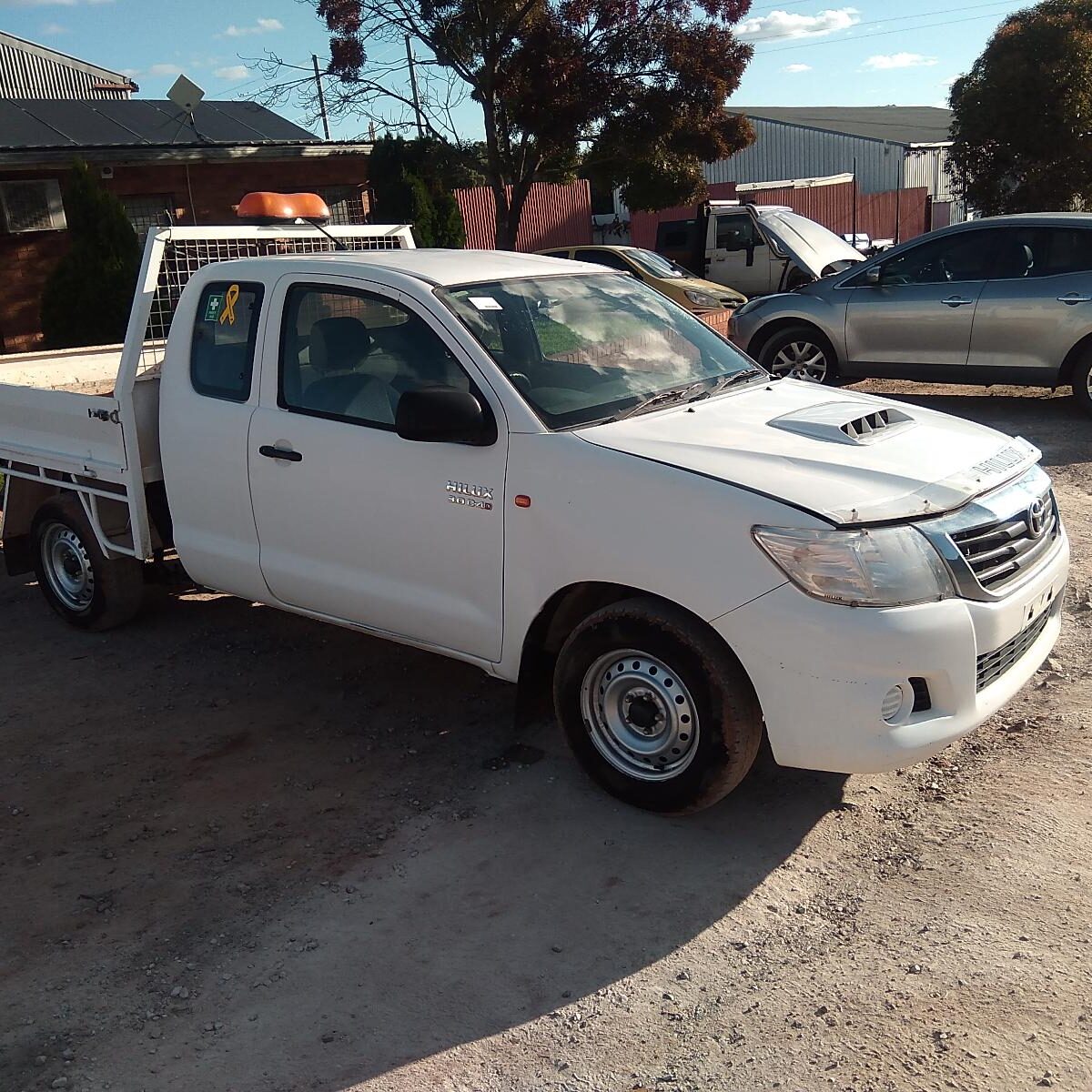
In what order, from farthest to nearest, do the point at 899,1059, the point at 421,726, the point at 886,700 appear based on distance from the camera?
the point at 421,726
the point at 886,700
the point at 899,1059

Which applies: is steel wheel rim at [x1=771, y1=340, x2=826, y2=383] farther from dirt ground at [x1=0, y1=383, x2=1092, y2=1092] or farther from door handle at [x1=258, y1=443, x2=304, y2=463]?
door handle at [x1=258, y1=443, x2=304, y2=463]

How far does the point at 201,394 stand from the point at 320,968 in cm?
286

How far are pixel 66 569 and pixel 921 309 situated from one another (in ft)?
24.5

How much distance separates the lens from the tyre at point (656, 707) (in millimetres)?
3838

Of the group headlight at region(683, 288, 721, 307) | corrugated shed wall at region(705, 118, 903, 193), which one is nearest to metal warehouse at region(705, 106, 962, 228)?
corrugated shed wall at region(705, 118, 903, 193)

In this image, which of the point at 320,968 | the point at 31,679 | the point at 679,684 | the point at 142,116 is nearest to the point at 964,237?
the point at 679,684

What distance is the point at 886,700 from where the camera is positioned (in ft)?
11.8

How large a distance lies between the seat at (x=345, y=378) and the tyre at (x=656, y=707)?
4.31ft

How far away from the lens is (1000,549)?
388 centimetres

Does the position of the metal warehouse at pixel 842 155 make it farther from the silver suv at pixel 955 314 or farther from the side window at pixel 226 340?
the side window at pixel 226 340

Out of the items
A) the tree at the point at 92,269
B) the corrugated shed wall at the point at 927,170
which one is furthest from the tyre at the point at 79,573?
the corrugated shed wall at the point at 927,170

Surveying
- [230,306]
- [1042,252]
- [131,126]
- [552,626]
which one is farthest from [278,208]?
[131,126]

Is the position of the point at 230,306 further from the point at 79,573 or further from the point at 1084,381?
the point at 1084,381

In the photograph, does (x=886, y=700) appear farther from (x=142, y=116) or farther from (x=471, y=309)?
(x=142, y=116)
